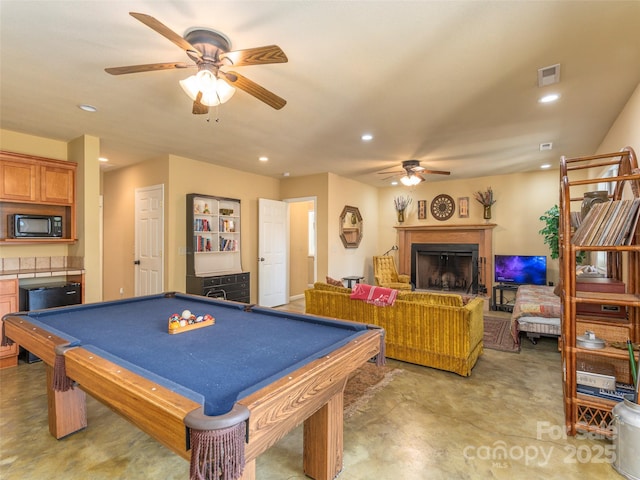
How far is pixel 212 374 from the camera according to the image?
1353 millimetres

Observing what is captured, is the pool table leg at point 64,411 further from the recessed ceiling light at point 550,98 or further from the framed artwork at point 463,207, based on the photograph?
the framed artwork at point 463,207

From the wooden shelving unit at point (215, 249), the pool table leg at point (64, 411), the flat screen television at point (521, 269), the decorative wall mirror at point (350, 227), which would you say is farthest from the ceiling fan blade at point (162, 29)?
the flat screen television at point (521, 269)

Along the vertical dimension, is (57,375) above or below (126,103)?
below

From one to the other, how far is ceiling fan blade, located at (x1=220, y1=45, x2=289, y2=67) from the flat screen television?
585 centimetres

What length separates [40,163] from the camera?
12.9 ft

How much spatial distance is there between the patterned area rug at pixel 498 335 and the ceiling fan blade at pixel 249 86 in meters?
3.75

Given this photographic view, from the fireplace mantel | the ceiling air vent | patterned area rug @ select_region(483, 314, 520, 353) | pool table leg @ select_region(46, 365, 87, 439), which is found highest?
the ceiling air vent

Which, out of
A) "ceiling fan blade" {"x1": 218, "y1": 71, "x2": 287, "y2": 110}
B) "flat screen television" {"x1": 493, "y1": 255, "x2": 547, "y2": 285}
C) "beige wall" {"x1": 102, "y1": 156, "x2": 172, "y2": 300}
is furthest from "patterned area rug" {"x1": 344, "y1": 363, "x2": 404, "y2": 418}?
"beige wall" {"x1": 102, "y1": 156, "x2": 172, "y2": 300}

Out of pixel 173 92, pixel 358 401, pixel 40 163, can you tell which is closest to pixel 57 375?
pixel 358 401

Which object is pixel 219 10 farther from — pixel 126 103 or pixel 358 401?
pixel 358 401

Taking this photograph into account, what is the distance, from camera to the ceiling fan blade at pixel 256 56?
5.97 feet

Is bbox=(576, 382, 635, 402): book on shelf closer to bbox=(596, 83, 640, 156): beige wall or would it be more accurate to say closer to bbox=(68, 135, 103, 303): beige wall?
bbox=(596, 83, 640, 156): beige wall

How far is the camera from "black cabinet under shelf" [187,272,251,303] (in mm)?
4895

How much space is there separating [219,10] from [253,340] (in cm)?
190
